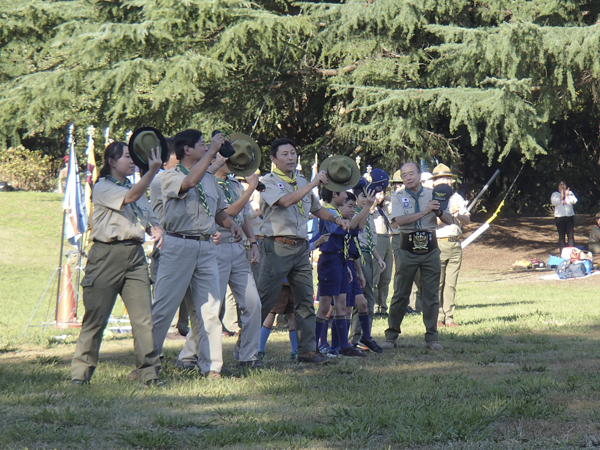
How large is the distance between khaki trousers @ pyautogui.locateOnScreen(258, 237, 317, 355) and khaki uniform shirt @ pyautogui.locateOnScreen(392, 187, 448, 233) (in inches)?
61.9

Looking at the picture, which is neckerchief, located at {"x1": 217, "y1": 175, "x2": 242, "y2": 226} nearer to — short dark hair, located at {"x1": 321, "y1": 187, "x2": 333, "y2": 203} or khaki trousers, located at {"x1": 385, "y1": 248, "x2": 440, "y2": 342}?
short dark hair, located at {"x1": 321, "y1": 187, "x2": 333, "y2": 203}

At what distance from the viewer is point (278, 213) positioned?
7191mm

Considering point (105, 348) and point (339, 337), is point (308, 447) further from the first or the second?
point (105, 348)

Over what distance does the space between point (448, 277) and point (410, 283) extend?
2519mm

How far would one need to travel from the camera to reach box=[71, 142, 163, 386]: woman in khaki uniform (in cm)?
602

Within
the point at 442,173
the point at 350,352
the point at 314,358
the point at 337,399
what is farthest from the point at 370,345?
the point at 442,173

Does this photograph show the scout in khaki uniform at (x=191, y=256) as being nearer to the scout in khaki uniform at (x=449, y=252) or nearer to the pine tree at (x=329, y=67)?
the scout in khaki uniform at (x=449, y=252)

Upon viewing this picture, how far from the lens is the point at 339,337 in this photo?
317 inches

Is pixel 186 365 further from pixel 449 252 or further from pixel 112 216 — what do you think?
pixel 449 252

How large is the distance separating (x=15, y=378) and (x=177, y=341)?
3.05 metres

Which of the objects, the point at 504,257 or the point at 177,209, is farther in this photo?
the point at 504,257

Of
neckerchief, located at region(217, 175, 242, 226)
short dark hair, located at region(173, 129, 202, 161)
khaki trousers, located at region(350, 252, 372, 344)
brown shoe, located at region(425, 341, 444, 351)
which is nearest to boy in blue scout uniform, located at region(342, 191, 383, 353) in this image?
khaki trousers, located at region(350, 252, 372, 344)

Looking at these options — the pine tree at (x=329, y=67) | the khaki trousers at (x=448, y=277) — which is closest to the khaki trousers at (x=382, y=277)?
the khaki trousers at (x=448, y=277)

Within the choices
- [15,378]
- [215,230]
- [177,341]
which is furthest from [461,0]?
[15,378]
